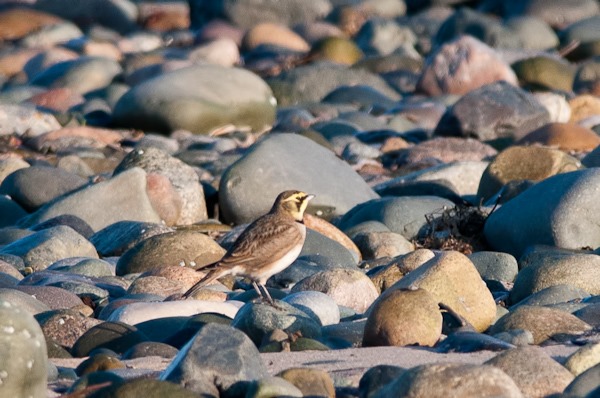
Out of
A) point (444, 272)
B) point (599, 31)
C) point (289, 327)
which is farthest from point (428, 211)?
point (599, 31)

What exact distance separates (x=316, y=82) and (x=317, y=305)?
58.1 ft

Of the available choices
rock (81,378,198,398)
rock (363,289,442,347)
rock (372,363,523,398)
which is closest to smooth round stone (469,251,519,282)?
rock (363,289,442,347)

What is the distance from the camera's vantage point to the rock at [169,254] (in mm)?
10148

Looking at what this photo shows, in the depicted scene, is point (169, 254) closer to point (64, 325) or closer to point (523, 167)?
point (64, 325)

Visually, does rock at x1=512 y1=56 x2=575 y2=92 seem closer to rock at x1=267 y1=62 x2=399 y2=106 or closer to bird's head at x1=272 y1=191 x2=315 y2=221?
rock at x1=267 y1=62 x2=399 y2=106

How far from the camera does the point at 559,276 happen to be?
8836 mm

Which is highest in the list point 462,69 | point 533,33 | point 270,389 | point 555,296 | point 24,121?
point 270,389

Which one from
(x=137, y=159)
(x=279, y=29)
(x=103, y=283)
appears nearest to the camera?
(x=103, y=283)

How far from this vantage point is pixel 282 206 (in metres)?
8.84

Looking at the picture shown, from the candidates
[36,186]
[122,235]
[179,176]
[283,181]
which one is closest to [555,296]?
[122,235]

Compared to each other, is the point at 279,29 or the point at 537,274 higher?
the point at 537,274

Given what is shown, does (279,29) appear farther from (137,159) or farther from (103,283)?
(103,283)

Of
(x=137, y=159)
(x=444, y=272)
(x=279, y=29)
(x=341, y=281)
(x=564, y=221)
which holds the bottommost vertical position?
(x=279, y=29)

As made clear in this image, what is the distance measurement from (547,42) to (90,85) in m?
11.9
